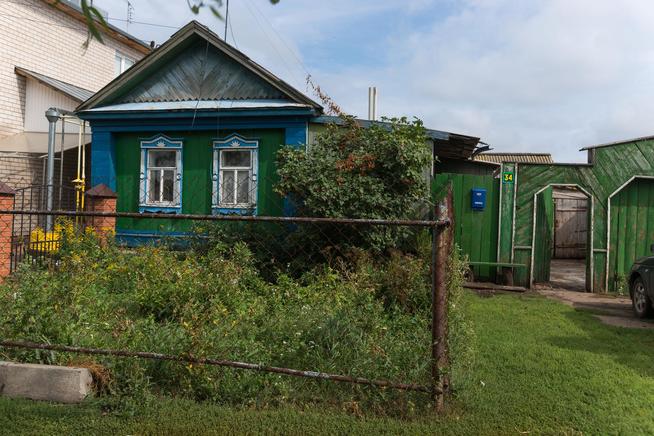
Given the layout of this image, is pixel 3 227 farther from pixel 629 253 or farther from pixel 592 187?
pixel 629 253

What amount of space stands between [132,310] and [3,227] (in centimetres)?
304

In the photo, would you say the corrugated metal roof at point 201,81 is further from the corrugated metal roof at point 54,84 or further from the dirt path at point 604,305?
the dirt path at point 604,305

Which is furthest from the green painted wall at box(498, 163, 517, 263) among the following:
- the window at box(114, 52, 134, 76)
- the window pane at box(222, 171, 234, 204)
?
the window at box(114, 52, 134, 76)

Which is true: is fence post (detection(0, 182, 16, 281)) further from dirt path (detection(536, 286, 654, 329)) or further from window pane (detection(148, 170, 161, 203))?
dirt path (detection(536, 286, 654, 329))

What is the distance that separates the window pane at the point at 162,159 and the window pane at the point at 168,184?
15 centimetres

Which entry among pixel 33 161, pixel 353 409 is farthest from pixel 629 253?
pixel 33 161

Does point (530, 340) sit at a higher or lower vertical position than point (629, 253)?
lower

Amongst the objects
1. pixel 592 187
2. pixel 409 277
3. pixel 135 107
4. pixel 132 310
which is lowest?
pixel 132 310

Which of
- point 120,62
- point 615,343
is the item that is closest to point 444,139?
point 615,343

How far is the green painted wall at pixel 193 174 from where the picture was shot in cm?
1100

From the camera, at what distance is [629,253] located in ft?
34.5

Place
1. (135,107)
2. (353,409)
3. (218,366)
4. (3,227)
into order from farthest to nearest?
1. (135,107)
2. (3,227)
3. (218,366)
4. (353,409)

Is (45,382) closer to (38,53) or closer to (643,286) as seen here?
(643,286)

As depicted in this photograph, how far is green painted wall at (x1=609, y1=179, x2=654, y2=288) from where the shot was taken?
10.5 m
